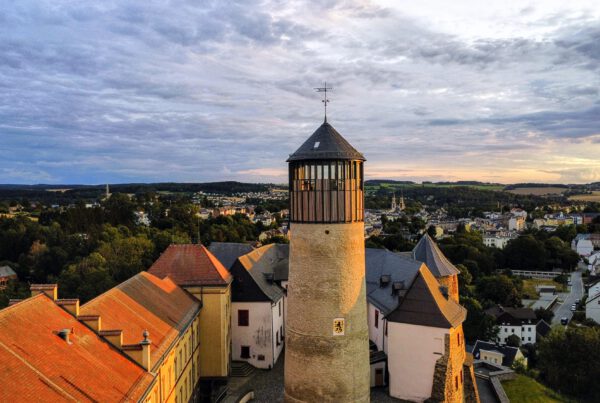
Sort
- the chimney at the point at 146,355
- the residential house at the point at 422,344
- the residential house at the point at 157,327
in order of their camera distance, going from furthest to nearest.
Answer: the residential house at the point at 422,344 < the residential house at the point at 157,327 < the chimney at the point at 146,355

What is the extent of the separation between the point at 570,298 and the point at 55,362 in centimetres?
9459

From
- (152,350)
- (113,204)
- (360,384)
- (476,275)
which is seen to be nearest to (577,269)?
(476,275)

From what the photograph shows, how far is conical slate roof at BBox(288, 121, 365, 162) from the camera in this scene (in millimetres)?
21953

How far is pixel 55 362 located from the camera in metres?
14.0

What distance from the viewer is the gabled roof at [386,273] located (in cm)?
3080

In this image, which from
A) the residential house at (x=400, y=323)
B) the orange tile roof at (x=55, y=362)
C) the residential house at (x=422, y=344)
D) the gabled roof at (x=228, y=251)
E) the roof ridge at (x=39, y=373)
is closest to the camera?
the orange tile roof at (x=55, y=362)

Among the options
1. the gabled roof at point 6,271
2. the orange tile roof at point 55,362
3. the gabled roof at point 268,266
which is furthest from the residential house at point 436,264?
the gabled roof at point 6,271

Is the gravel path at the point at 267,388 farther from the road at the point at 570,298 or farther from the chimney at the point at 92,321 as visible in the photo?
the road at the point at 570,298

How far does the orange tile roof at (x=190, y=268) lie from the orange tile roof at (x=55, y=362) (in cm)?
1130

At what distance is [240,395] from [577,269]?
112m

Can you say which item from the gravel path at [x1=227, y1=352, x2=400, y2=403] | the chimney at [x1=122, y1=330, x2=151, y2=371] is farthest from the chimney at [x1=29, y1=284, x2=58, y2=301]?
the gravel path at [x1=227, y1=352, x2=400, y2=403]

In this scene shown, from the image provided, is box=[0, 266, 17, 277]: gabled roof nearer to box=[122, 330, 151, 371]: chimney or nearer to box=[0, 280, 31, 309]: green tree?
Result: box=[0, 280, 31, 309]: green tree

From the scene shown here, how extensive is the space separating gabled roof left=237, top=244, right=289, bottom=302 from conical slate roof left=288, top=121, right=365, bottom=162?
13567 mm

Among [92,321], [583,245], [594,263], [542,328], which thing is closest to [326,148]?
[92,321]
